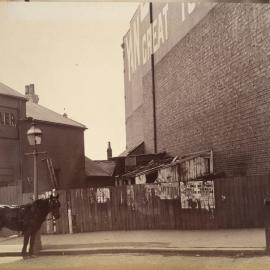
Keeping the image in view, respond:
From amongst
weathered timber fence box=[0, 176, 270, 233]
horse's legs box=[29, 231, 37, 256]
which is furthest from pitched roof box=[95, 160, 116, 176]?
horse's legs box=[29, 231, 37, 256]

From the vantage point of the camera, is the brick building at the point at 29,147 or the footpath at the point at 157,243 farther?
the brick building at the point at 29,147

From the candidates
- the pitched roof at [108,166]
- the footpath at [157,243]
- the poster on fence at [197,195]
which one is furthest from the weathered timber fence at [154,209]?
the pitched roof at [108,166]

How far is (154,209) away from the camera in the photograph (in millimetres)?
13922

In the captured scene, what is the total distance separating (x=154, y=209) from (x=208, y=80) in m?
3.98

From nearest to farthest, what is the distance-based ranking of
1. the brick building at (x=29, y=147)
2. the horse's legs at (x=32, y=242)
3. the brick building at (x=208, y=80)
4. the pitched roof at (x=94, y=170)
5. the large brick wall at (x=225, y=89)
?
the horse's legs at (x=32, y=242)
the large brick wall at (x=225, y=89)
the brick building at (x=208, y=80)
the brick building at (x=29, y=147)
the pitched roof at (x=94, y=170)

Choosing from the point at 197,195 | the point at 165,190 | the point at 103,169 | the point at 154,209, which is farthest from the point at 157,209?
the point at 103,169

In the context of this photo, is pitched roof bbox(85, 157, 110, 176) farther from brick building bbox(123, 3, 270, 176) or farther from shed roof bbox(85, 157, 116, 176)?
brick building bbox(123, 3, 270, 176)

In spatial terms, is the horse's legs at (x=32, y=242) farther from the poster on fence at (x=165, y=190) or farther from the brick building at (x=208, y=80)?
the brick building at (x=208, y=80)

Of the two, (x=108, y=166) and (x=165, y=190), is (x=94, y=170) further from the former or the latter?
(x=165, y=190)

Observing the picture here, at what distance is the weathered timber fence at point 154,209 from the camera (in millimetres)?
12688

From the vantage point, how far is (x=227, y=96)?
14.2 meters

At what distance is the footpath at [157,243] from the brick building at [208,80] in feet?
8.07

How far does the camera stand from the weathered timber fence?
1269 cm

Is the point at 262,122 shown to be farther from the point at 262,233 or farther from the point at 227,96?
the point at 262,233
